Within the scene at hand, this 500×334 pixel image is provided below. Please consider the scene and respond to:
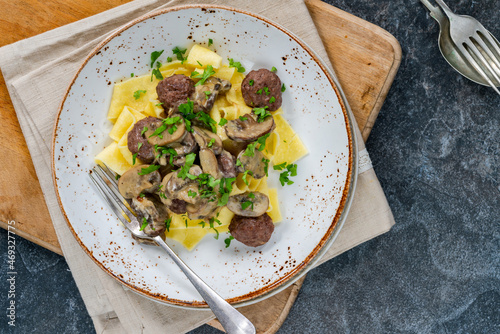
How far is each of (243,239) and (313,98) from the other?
56.8 inches

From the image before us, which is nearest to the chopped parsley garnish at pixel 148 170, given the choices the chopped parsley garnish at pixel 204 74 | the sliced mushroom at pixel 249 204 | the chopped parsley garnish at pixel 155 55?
the sliced mushroom at pixel 249 204

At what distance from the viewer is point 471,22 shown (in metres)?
4.42

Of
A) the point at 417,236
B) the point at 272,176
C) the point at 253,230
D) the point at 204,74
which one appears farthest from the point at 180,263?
the point at 417,236

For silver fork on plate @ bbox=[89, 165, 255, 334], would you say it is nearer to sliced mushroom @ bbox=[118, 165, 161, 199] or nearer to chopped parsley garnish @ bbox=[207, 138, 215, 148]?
sliced mushroom @ bbox=[118, 165, 161, 199]

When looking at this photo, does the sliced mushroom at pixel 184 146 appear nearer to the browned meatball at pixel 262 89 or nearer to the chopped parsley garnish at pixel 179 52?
the browned meatball at pixel 262 89

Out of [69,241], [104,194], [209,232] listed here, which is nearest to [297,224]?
[209,232]

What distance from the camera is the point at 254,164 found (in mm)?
3846

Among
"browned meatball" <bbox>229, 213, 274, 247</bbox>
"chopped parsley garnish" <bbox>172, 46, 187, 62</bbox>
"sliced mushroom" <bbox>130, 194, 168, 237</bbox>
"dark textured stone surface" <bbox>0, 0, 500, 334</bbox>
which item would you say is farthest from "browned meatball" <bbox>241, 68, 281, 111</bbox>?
"dark textured stone surface" <bbox>0, 0, 500, 334</bbox>

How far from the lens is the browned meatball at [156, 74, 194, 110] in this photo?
3.84 metres

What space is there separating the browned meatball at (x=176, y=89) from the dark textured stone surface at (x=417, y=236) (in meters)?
2.04

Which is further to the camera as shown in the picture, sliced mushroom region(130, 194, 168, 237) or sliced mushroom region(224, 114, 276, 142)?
sliced mushroom region(130, 194, 168, 237)

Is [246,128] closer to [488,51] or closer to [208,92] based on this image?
[208,92]

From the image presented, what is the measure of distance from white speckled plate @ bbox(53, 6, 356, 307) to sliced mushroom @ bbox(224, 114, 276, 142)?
1.36 feet

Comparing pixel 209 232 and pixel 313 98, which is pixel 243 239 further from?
pixel 313 98
